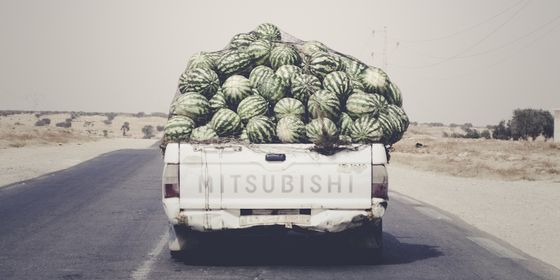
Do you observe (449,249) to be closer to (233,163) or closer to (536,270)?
(536,270)

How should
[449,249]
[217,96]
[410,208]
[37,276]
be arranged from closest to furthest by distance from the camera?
[37,276] → [217,96] → [449,249] → [410,208]

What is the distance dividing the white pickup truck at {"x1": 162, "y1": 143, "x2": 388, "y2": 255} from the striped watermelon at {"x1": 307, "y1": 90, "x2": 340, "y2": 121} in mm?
863

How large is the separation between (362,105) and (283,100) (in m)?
1.00

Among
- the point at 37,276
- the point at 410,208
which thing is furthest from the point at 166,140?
the point at 410,208

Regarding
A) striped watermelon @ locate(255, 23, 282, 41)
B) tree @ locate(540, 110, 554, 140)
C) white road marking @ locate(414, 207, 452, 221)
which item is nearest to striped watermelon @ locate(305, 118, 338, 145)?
striped watermelon @ locate(255, 23, 282, 41)

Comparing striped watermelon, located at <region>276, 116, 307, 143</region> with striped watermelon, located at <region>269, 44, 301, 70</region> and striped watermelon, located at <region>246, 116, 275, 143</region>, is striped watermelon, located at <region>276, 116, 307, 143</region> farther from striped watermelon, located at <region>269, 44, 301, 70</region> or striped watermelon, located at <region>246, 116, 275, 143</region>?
striped watermelon, located at <region>269, 44, 301, 70</region>

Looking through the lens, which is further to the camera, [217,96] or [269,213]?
[217,96]

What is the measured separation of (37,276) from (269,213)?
2.64 meters

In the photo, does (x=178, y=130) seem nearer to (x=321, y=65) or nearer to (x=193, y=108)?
(x=193, y=108)

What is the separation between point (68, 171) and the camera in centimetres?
2358

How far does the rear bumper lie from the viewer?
7.14 m

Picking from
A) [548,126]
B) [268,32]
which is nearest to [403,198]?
[268,32]

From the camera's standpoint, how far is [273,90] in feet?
26.8

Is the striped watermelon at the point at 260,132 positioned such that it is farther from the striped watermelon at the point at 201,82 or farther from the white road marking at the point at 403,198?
the white road marking at the point at 403,198
